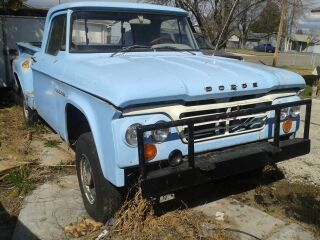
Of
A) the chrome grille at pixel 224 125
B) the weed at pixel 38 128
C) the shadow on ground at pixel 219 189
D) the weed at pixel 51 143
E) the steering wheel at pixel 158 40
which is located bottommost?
the shadow on ground at pixel 219 189

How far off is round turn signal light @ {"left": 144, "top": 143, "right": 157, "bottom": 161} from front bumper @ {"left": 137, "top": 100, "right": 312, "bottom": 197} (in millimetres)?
58

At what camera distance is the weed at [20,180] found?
180 inches

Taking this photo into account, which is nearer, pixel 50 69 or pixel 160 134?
pixel 160 134

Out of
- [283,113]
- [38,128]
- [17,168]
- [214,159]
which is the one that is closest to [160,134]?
[214,159]

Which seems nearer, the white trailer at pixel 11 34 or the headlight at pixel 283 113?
the headlight at pixel 283 113

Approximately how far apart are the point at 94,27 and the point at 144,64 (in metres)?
1.06

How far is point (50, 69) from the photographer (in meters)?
4.61

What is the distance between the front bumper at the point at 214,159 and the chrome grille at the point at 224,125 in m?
0.15

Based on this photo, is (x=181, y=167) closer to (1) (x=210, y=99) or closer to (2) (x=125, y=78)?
(1) (x=210, y=99)

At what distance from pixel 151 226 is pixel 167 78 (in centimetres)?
130

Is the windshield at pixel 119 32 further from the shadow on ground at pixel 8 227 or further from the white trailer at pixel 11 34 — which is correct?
the white trailer at pixel 11 34

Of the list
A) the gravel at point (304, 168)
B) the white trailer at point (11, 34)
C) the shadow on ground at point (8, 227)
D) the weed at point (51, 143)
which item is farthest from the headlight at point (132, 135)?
the white trailer at point (11, 34)

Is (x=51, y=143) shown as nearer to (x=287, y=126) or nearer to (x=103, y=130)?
(x=103, y=130)

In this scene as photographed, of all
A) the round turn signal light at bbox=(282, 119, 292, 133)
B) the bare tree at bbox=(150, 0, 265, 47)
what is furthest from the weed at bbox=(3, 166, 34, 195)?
the bare tree at bbox=(150, 0, 265, 47)
